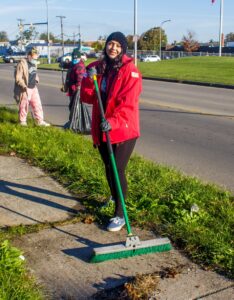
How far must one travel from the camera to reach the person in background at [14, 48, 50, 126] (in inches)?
366

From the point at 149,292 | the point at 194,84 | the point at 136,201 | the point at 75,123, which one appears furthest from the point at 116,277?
the point at 194,84

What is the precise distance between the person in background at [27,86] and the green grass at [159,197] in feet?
6.37

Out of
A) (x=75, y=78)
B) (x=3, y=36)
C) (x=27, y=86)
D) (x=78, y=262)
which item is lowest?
(x=78, y=262)

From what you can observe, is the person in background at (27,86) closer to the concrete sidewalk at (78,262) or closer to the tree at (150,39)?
the concrete sidewalk at (78,262)

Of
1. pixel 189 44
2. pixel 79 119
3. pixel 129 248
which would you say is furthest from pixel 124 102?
pixel 189 44

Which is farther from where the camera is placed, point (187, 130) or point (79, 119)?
point (187, 130)

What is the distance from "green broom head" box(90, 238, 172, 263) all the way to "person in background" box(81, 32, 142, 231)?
1.73 ft

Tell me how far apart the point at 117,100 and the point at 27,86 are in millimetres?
5650

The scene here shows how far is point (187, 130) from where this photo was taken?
9992 millimetres

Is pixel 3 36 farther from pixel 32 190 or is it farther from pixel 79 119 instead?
pixel 32 190

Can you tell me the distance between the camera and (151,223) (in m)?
4.55

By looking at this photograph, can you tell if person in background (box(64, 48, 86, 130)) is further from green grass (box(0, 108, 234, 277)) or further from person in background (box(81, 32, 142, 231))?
person in background (box(81, 32, 142, 231))

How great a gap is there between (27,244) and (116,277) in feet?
3.14

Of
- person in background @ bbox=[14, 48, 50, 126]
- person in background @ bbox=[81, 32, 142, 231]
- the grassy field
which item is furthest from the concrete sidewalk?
the grassy field
